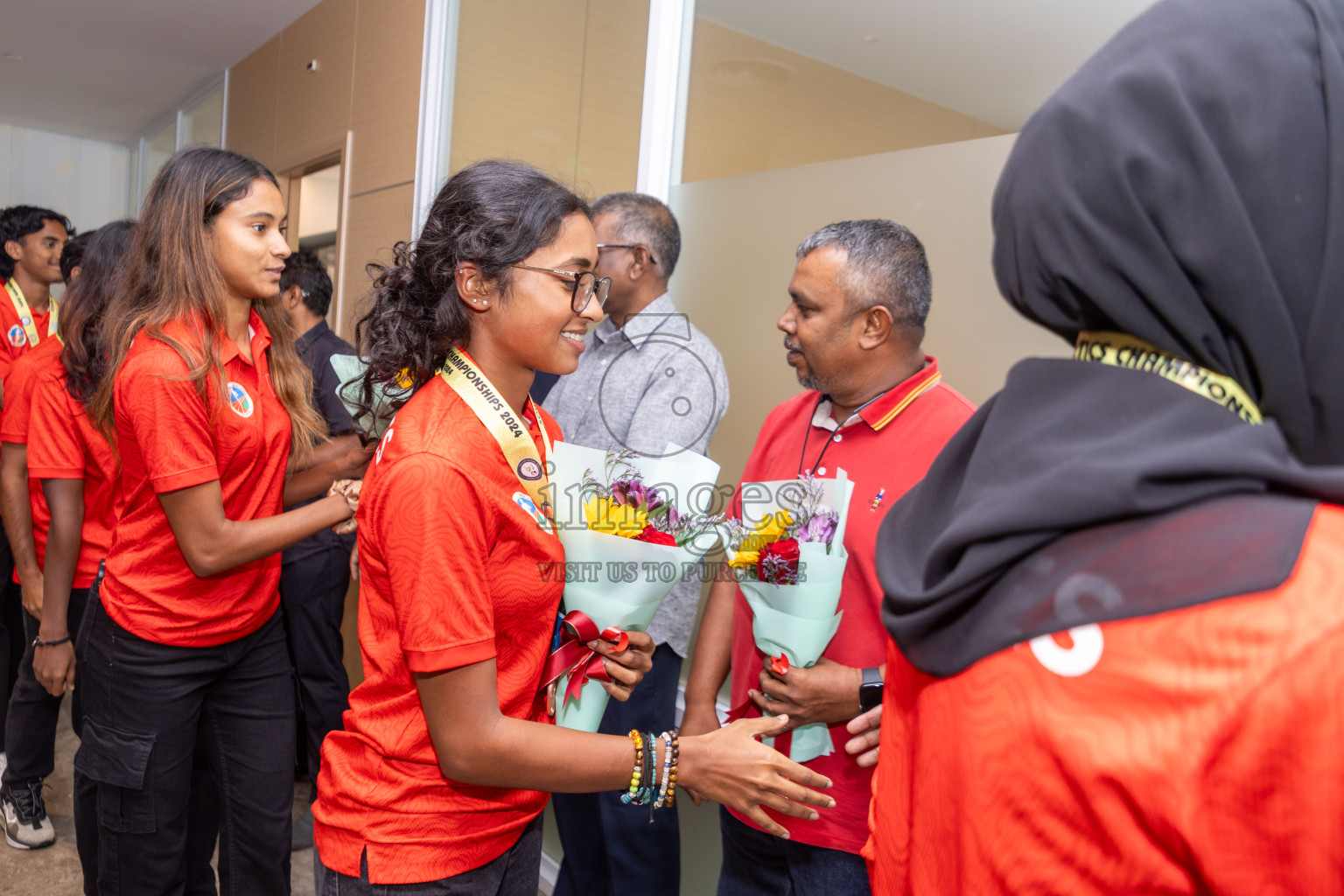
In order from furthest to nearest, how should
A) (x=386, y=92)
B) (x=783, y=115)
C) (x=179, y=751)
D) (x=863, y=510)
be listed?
(x=386, y=92) → (x=783, y=115) → (x=179, y=751) → (x=863, y=510)

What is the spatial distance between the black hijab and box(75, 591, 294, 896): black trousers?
1.89 meters

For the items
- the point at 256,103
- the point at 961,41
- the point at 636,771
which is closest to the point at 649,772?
the point at 636,771

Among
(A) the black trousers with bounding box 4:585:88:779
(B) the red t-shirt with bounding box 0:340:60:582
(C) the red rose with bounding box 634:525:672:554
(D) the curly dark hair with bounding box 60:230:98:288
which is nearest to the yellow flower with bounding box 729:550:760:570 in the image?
(C) the red rose with bounding box 634:525:672:554

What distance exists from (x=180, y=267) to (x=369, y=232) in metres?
2.37

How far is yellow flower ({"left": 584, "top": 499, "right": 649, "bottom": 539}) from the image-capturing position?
1348mm

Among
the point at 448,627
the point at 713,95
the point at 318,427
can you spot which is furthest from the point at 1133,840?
the point at 713,95

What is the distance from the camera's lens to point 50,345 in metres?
3.05

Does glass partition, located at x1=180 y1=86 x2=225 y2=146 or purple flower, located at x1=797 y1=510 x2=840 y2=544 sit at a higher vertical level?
glass partition, located at x1=180 y1=86 x2=225 y2=146

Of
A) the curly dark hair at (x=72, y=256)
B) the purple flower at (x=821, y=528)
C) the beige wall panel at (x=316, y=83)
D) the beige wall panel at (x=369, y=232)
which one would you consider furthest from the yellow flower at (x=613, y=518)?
the beige wall panel at (x=316, y=83)

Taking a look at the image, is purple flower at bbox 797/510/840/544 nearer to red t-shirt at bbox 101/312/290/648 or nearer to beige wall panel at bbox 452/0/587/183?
red t-shirt at bbox 101/312/290/648

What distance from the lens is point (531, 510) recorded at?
4.10 ft

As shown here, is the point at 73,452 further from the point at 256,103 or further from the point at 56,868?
the point at 256,103

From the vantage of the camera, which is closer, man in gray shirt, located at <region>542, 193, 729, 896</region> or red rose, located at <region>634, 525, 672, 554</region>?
red rose, located at <region>634, 525, 672, 554</region>

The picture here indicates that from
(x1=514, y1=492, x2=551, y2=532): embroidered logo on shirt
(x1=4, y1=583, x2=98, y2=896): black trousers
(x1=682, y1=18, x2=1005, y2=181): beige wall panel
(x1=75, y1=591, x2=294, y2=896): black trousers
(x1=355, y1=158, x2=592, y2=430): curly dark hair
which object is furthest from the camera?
(x1=4, y1=583, x2=98, y2=896): black trousers
